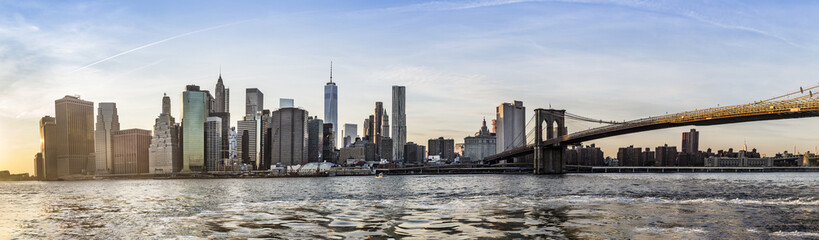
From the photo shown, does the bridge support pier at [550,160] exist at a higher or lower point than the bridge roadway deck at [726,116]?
lower

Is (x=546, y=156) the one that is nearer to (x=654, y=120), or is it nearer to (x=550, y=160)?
(x=550, y=160)

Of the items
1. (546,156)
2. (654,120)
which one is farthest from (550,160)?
(654,120)

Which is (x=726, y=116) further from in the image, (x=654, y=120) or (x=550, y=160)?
(x=550, y=160)

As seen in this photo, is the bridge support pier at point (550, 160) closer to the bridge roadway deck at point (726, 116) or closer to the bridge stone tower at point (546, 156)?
the bridge stone tower at point (546, 156)

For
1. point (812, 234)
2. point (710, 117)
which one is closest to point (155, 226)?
point (812, 234)

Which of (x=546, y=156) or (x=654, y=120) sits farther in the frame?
(x=546, y=156)

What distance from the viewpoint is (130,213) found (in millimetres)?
41812

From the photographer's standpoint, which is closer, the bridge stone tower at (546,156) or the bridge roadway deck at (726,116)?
the bridge roadway deck at (726,116)

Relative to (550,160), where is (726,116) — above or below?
above

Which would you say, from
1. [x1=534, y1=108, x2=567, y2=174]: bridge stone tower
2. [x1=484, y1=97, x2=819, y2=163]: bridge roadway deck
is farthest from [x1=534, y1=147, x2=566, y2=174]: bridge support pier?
[x1=484, y1=97, x2=819, y2=163]: bridge roadway deck

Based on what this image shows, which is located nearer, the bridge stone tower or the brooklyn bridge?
the brooklyn bridge

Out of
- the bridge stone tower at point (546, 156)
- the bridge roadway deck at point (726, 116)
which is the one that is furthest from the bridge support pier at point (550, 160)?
the bridge roadway deck at point (726, 116)

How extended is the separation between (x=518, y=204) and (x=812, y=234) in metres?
19.3

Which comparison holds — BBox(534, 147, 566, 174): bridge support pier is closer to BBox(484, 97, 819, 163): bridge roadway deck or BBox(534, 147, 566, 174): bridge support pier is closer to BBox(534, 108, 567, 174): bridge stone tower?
BBox(534, 108, 567, 174): bridge stone tower
